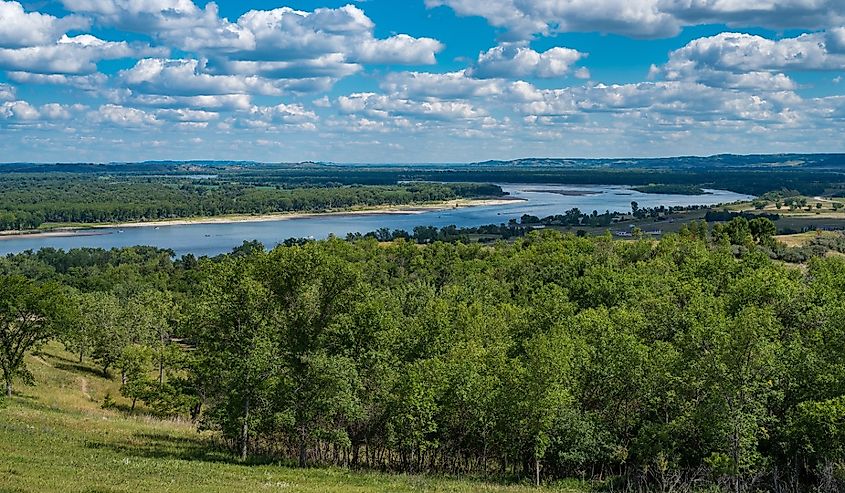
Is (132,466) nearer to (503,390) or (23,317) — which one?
(503,390)

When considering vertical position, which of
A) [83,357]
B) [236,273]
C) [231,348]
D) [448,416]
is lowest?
[83,357]

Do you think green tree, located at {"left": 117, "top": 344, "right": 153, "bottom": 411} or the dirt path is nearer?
green tree, located at {"left": 117, "top": 344, "right": 153, "bottom": 411}

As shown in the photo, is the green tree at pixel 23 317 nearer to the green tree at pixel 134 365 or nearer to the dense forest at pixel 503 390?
the green tree at pixel 134 365

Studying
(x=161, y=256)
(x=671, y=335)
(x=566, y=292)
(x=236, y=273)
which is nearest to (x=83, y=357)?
(x=566, y=292)

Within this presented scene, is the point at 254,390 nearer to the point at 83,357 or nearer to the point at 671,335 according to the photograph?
the point at 671,335

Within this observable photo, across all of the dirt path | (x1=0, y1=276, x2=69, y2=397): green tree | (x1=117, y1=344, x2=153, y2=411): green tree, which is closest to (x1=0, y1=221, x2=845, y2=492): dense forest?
(x1=0, y1=276, x2=69, y2=397): green tree

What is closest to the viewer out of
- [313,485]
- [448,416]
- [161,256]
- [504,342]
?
[313,485]

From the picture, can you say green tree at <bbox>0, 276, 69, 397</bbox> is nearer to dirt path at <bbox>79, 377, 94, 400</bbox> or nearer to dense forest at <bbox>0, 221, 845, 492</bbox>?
dirt path at <bbox>79, 377, 94, 400</bbox>

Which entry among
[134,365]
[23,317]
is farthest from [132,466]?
[134,365]

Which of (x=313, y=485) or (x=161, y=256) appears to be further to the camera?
(x=161, y=256)
